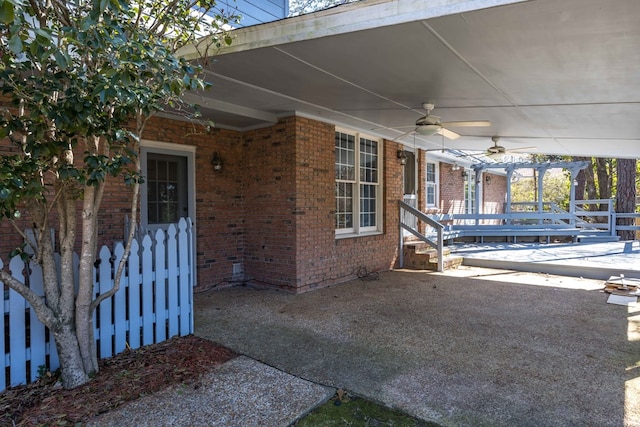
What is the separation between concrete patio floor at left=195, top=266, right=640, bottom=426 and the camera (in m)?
2.92

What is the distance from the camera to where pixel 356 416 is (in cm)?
275

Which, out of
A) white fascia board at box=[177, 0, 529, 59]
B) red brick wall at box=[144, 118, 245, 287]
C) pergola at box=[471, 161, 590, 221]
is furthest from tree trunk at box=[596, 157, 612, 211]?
white fascia board at box=[177, 0, 529, 59]

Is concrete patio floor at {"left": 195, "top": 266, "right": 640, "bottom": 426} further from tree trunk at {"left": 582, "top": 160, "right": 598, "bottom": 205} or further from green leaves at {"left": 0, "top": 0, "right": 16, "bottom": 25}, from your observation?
tree trunk at {"left": 582, "top": 160, "right": 598, "bottom": 205}

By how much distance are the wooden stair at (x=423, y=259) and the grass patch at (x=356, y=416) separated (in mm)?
6126

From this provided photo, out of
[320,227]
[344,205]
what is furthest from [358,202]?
[320,227]

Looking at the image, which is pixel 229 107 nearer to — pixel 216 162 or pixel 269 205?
pixel 216 162

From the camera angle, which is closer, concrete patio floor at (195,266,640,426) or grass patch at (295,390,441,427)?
grass patch at (295,390,441,427)

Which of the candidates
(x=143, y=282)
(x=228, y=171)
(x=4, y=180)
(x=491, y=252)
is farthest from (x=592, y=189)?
(x=4, y=180)

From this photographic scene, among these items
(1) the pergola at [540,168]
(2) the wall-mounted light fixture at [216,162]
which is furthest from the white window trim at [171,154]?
(1) the pergola at [540,168]

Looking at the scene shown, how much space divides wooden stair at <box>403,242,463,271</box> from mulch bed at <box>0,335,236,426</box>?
5.92 m

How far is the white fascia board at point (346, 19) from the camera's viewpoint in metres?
2.82

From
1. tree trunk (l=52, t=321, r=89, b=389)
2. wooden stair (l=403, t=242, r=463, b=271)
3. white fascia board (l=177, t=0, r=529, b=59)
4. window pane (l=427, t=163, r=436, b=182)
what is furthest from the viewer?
window pane (l=427, t=163, r=436, b=182)

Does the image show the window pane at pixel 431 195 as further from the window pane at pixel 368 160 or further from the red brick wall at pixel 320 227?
the red brick wall at pixel 320 227

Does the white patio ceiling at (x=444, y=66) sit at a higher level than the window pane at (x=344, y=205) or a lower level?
higher
